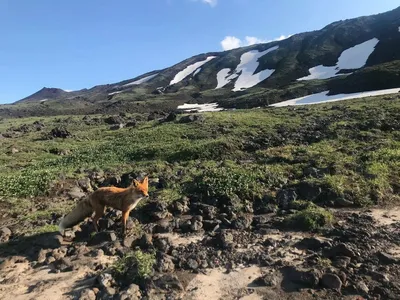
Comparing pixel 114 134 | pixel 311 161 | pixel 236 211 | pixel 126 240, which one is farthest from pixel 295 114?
pixel 126 240

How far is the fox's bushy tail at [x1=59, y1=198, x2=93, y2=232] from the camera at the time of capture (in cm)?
1008

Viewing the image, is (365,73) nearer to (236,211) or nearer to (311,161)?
(311,161)

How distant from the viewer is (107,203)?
33.7ft

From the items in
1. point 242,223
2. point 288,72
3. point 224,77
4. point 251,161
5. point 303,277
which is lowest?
point 303,277

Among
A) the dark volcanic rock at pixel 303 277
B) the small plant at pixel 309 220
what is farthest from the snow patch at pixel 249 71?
the dark volcanic rock at pixel 303 277

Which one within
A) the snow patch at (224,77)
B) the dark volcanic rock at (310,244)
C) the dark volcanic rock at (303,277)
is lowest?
the dark volcanic rock at (310,244)

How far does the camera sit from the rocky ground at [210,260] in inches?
296

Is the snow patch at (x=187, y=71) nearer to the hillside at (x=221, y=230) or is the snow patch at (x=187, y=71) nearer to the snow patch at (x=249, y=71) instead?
the snow patch at (x=249, y=71)

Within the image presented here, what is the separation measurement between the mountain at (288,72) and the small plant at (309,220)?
5258cm

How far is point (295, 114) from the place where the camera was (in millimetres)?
37188

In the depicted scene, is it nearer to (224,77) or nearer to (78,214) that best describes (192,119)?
(78,214)

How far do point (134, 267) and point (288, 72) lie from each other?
325 ft

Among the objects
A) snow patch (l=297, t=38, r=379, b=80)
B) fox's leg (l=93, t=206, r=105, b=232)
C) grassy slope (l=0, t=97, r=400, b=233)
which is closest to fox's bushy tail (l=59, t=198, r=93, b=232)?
fox's leg (l=93, t=206, r=105, b=232)

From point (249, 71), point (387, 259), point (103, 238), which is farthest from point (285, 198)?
point (249, 71)
